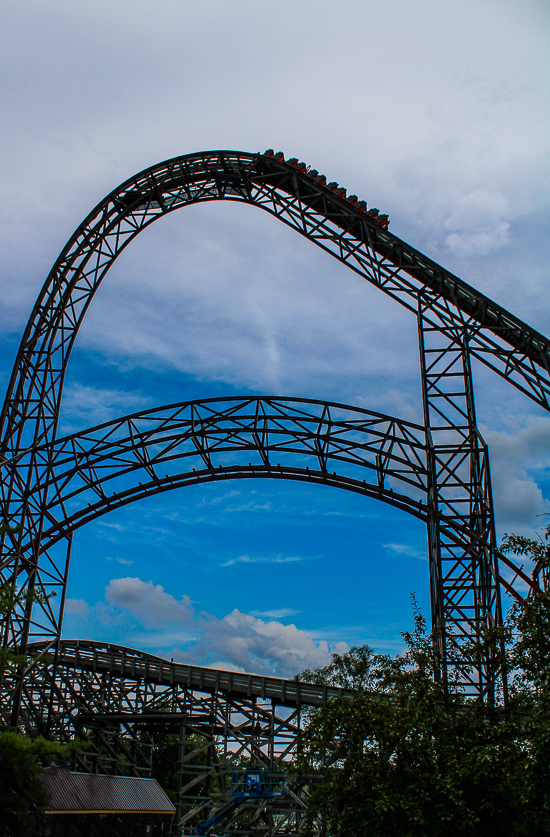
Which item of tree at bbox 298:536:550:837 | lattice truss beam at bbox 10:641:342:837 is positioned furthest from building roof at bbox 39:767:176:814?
tree at bbox 298:536:550:837

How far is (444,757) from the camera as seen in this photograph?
11484 millimetres

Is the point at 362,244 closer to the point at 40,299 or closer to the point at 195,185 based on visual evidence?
the point at 195,185

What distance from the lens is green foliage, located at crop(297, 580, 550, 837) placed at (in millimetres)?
10680

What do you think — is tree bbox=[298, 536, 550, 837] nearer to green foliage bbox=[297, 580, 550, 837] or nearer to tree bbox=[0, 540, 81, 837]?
green foliage bbox=[297, 580, 550, 837]

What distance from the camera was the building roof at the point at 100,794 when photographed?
75.6 feet

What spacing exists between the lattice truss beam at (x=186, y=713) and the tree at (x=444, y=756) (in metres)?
10.6

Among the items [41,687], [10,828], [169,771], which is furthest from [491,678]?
[169,771]

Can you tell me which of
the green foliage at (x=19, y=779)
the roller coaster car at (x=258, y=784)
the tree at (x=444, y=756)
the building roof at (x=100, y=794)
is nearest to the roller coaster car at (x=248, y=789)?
the roller coaster car at (x=258, y=784)

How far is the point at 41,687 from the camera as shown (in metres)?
30.8

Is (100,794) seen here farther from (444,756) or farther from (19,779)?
(444,756)

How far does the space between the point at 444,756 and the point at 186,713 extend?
769 inches

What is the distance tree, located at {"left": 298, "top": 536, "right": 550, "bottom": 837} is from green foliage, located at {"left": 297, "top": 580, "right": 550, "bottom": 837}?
0.02 meters

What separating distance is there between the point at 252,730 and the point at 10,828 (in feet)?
37.9

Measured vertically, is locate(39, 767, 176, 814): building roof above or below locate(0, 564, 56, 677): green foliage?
below
